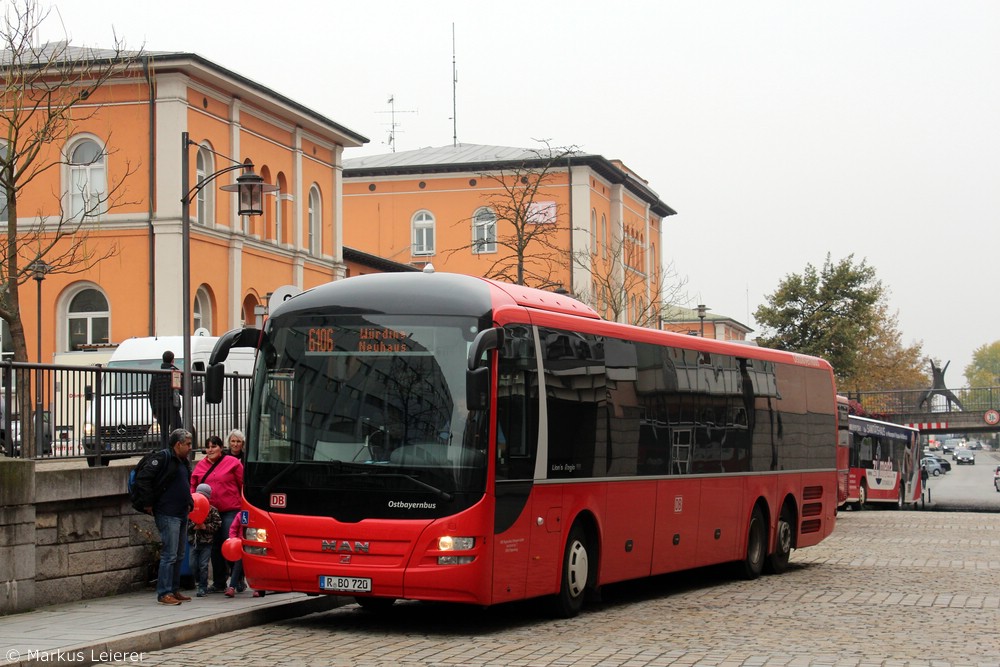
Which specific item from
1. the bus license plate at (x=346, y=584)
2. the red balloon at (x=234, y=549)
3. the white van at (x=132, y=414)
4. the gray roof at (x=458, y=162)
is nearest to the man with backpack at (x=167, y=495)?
the red balloon at (x=234, y=549)

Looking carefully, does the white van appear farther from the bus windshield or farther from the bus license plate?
the bus license plate

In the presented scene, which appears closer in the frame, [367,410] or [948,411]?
[367,410]

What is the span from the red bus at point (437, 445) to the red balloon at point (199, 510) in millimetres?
1294

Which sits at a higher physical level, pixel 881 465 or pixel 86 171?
pixel 86 171

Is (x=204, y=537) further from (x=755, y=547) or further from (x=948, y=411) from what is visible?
(x=948, y=411)

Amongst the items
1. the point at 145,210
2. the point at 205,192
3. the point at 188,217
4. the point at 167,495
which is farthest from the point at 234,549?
the point at 205,192

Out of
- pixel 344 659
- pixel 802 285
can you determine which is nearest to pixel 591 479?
pixel 344 659

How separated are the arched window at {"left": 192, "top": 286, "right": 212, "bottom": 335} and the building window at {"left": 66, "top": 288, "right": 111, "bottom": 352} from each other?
261 centimetres

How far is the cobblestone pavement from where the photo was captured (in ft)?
38.8

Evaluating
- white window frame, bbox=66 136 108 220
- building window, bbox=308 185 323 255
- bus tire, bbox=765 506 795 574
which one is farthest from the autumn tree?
bus tire, bbox=765 506 795 574

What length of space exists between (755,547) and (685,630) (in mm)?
7163

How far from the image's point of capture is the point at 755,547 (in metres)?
20.8

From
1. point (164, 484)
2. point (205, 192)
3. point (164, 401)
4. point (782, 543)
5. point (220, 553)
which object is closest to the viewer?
point (164, 484)

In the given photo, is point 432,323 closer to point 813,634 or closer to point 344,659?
point 344,659
